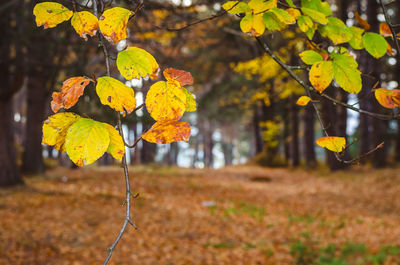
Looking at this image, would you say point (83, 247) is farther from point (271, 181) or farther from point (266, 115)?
point (266, 115)

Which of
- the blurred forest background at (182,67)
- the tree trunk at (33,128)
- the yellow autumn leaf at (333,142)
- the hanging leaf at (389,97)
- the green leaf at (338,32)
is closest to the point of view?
the yellow autumn leaf at (333,142)

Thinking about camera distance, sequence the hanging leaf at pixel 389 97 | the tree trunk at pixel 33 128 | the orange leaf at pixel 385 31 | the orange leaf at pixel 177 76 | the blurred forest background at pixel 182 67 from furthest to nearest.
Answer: the tree trunk at pixel 33 128, the blurred forest background at pixel 182 67, the orange leaf at pixel 385 31, the hanging leaf at pixel 389 97, the orange leaf at pixel 177 76

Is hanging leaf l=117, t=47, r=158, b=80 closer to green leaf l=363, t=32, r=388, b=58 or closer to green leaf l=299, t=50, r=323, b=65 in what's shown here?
green leaf l=299, t=50, r=323, b=65

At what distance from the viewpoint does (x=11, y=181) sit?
8.21 meters

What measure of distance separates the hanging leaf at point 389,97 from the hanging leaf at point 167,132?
71 cm

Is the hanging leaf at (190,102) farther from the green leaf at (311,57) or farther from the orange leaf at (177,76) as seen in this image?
the green leaf at (311,57)

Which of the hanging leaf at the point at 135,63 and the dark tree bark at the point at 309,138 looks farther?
the dark tree bark at the point at 309,138

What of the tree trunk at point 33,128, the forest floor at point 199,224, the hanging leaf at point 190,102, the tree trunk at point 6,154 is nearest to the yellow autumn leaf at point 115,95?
the hanging leaf at point 190,102

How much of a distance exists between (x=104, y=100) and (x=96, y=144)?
0.36 feet

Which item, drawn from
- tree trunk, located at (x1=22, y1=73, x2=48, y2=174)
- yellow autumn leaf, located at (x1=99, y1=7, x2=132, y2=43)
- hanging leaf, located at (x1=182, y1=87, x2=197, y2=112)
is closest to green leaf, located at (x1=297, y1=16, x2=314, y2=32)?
hanging leaf, located at (x1=182, y1=87, x2=197, y2=112)

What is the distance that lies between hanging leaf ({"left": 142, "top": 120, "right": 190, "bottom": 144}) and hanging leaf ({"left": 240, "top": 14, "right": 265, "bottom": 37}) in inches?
18.7

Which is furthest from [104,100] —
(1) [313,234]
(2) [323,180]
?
(2) [323,180]

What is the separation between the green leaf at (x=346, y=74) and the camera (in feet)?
3.18

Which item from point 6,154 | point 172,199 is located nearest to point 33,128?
point 6,154
